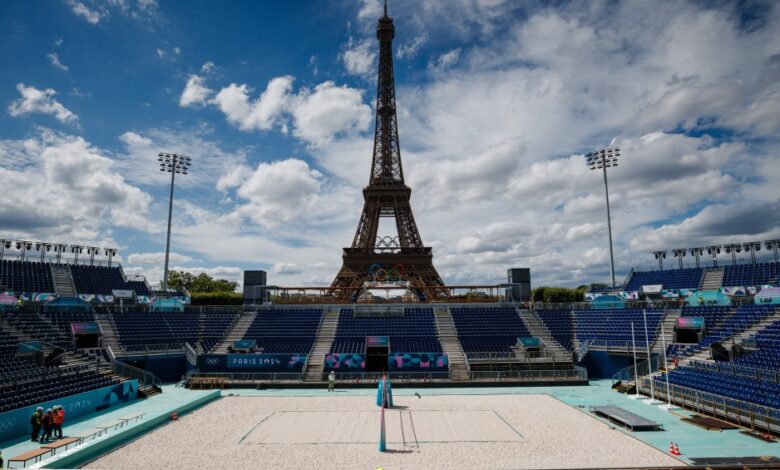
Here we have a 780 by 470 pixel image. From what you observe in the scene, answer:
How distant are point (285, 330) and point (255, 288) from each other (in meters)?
9.56

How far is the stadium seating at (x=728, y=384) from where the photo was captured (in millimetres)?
22312

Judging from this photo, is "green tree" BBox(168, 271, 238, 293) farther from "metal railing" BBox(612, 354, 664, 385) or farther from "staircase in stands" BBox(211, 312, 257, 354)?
"metal railing" BBox(612, 354, 664, 385)

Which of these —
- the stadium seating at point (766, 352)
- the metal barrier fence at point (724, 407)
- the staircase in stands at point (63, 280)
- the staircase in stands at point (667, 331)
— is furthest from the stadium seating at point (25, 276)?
the stadium seating at point (766, 352)

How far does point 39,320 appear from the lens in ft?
117

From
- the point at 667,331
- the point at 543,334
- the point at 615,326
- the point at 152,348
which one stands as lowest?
the point at 152,348

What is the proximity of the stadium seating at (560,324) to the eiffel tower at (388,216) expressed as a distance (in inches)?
497

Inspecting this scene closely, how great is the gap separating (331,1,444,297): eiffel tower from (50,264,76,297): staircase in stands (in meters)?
28.7

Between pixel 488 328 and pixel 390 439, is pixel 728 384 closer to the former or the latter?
pixel 390 439

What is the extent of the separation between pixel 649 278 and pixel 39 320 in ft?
200

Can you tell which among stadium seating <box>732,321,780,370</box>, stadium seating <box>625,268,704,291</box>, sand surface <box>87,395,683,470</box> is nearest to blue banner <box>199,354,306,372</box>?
sand surface <box>87,395,683,470</box>

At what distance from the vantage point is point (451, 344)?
40750 millimetres

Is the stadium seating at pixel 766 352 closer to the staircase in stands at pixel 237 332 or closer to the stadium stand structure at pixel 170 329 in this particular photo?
the staircase in stands at pixel 237 332

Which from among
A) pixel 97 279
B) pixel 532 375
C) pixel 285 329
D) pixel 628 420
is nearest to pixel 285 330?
pixel 285 329

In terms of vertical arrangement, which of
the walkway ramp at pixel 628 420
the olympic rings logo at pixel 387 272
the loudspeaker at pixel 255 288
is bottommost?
the walkway ramp at pixel 628 420
